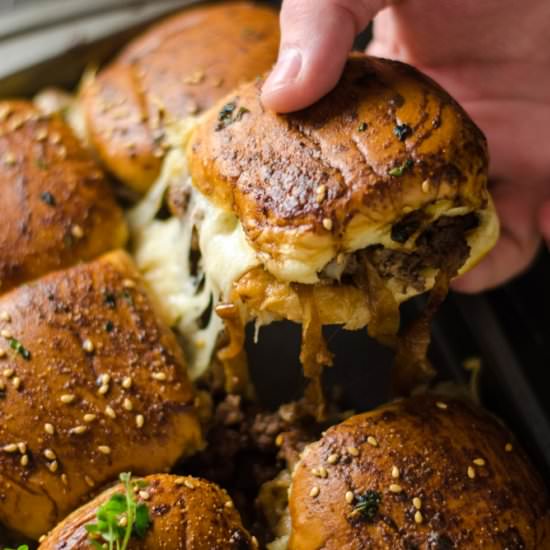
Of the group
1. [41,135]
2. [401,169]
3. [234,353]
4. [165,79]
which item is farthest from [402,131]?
[41,135]

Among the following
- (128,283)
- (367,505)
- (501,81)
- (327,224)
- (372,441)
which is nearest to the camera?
(327,224)

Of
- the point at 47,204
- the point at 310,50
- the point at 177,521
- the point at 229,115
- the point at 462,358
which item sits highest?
the point at 310,50

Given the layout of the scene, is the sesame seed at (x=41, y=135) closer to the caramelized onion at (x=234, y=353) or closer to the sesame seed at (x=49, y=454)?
the caramelized onion at (x=234, y=353)

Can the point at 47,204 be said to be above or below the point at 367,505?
above

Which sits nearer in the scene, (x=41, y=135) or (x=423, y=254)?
(x=423, y=254)

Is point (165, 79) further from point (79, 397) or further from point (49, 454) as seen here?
point (49, 454)

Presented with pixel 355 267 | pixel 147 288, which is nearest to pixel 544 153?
pixel 355 267

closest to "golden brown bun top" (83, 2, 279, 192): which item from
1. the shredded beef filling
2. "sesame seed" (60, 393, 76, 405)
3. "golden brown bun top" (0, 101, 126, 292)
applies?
"golden brown bun top" (0, 101, 126, 292)

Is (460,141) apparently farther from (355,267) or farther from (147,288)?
(147,288)

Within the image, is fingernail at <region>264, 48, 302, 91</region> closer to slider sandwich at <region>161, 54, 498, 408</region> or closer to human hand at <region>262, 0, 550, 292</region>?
slider sandwich at <region>161, 54, 498, 408</region>
